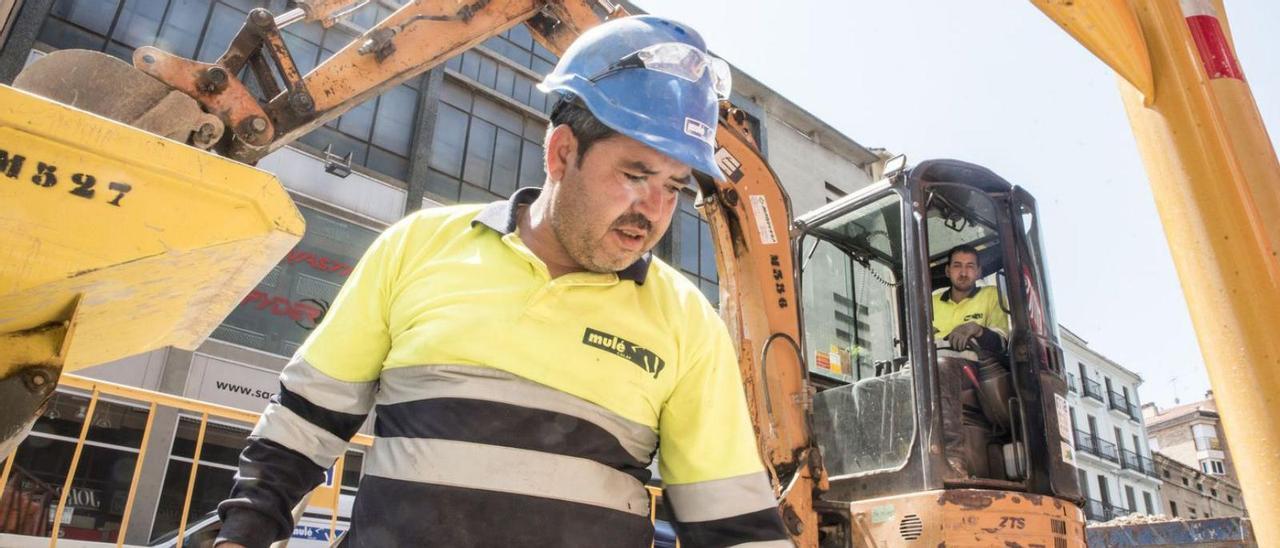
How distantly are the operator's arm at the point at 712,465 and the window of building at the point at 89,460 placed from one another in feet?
38.5

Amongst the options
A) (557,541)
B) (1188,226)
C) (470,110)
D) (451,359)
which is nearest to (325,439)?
(451,359)

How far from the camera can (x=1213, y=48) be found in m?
2.07

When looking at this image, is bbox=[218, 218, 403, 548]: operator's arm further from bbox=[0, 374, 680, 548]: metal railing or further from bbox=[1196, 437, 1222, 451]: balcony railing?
bbox=[1196, 437, 1222, 451]: balcony railing

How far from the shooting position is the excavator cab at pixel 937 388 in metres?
3.77

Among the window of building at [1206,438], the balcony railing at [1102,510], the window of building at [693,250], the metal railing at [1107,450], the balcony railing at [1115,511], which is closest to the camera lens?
the window of building at [693,250]

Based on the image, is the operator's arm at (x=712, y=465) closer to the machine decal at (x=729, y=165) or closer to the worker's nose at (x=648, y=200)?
the worker's nose at (x=648, y=200)

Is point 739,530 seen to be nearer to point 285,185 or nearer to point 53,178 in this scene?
point 53,178

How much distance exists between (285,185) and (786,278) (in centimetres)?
1240

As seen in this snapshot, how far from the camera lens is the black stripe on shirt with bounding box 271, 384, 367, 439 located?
1486 millimetres

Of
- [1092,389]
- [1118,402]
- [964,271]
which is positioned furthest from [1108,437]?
[964,271]

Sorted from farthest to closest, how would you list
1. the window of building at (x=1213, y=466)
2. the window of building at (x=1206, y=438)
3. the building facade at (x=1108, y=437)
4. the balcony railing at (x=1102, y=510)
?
the window of building at (x=1206, y=438) < the window of building at (x=1213, y=466) < the building facade at (x=1108, y=437) < the balcony railing at (x=1102, y=510)

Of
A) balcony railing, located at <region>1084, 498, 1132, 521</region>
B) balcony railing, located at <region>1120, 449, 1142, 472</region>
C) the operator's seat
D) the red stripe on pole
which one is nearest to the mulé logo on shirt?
the red stripe on pole

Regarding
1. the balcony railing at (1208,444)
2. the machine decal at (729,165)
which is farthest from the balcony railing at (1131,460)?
the machine decal at (729,165)

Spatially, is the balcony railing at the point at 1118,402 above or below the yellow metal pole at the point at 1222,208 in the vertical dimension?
above
